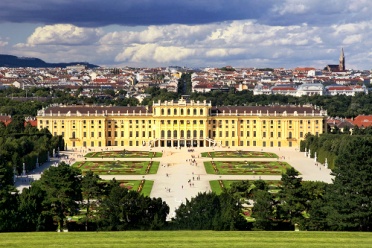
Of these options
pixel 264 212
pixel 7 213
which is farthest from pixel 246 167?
pixel 7 213

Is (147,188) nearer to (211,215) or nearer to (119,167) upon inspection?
(119,167)

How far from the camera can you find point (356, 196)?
34.7m

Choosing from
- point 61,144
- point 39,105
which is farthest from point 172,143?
point 39,105

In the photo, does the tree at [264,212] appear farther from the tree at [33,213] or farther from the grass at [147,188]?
the grass at [147,188]

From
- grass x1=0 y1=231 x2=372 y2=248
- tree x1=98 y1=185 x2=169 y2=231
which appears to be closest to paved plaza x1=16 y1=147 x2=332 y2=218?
tree x1=98 y1=185 x2=169 y2=231

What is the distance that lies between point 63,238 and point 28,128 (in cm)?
6015

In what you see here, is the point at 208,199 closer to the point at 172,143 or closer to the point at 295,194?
the point at 295,194

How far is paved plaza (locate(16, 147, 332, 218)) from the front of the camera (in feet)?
181

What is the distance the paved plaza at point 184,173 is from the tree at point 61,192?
6.92 metres

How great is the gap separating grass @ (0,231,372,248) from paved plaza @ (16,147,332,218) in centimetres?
1131

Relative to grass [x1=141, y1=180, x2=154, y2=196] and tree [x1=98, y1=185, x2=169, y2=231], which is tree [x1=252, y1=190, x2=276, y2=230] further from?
grass [x1=141, y1=180, x2=154, y2=196]

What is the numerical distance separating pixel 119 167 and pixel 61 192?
33.7m

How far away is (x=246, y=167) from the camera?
71.5 m

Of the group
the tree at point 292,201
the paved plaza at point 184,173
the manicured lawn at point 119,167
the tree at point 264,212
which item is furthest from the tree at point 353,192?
the manicured lawn at point 119,167
